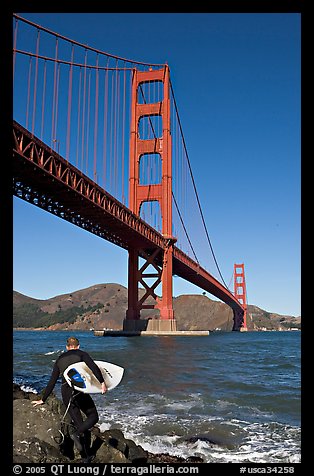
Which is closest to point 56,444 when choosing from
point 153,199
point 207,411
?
point 207,411

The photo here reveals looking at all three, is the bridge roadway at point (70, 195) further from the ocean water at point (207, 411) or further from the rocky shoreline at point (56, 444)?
the rocky shoreline at point (56, 444)

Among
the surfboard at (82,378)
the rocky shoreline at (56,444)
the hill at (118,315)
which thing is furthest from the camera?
the hill at (118,315)

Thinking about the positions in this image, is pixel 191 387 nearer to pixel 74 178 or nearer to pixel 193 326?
pixel 74 178

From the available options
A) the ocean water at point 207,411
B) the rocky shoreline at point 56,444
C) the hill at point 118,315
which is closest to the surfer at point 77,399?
the rocky shoreline at point 56,444

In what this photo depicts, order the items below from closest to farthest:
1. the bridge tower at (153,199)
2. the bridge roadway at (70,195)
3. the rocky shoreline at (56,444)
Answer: the rocky shoreline at (56,444) < the bridge roadway at (70,195) < the bridge tower at (153,199)

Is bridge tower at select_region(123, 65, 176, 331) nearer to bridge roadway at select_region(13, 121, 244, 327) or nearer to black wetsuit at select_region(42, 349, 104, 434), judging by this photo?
bridge roadway at select_region(13, 121, 244, 327)

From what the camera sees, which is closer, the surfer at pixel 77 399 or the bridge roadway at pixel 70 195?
the surfer at pixel 77 399

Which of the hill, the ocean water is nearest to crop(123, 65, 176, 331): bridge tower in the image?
the ocean water

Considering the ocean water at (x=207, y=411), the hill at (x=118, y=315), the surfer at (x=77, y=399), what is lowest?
the hill at (x=118, y=315)
